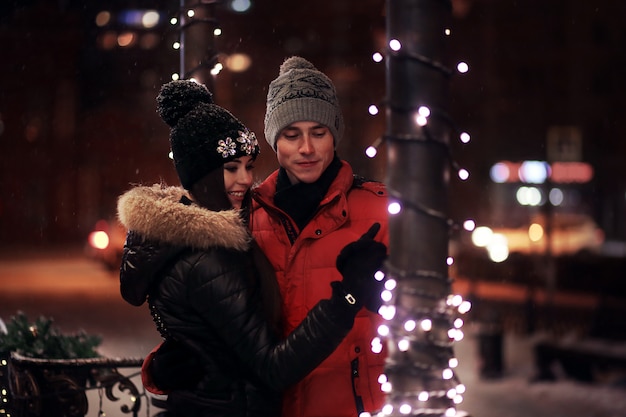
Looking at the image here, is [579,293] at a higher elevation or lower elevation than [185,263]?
higher

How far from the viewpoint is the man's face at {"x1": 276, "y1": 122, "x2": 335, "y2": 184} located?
3805mm

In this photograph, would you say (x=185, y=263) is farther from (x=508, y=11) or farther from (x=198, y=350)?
(x=508, y=11)

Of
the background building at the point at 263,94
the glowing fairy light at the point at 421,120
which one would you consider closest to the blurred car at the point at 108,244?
the background building at the point at 263,94

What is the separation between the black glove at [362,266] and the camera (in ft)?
10.0

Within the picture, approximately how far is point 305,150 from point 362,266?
0.87m

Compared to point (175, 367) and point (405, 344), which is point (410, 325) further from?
point (175, 367)

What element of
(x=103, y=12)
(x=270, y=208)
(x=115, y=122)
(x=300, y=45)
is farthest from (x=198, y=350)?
(x=115, y=122)

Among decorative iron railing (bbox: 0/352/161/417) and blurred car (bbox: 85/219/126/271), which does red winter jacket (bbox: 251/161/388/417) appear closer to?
decorative iron railing (bbox: 0/352/161/417)

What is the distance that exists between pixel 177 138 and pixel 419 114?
1200 millimetres

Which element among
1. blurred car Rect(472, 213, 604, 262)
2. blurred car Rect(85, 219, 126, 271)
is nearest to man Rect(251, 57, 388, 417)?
blurred car Rect(472, 213, 604, 262)

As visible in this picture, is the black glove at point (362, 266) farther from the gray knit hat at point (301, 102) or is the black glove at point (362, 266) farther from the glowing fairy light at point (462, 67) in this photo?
the gray knit hat at point (301, 102)

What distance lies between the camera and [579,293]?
23281mm

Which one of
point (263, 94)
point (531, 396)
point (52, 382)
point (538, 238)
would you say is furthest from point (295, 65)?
point (263, 94)

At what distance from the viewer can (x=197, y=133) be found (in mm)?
3535
